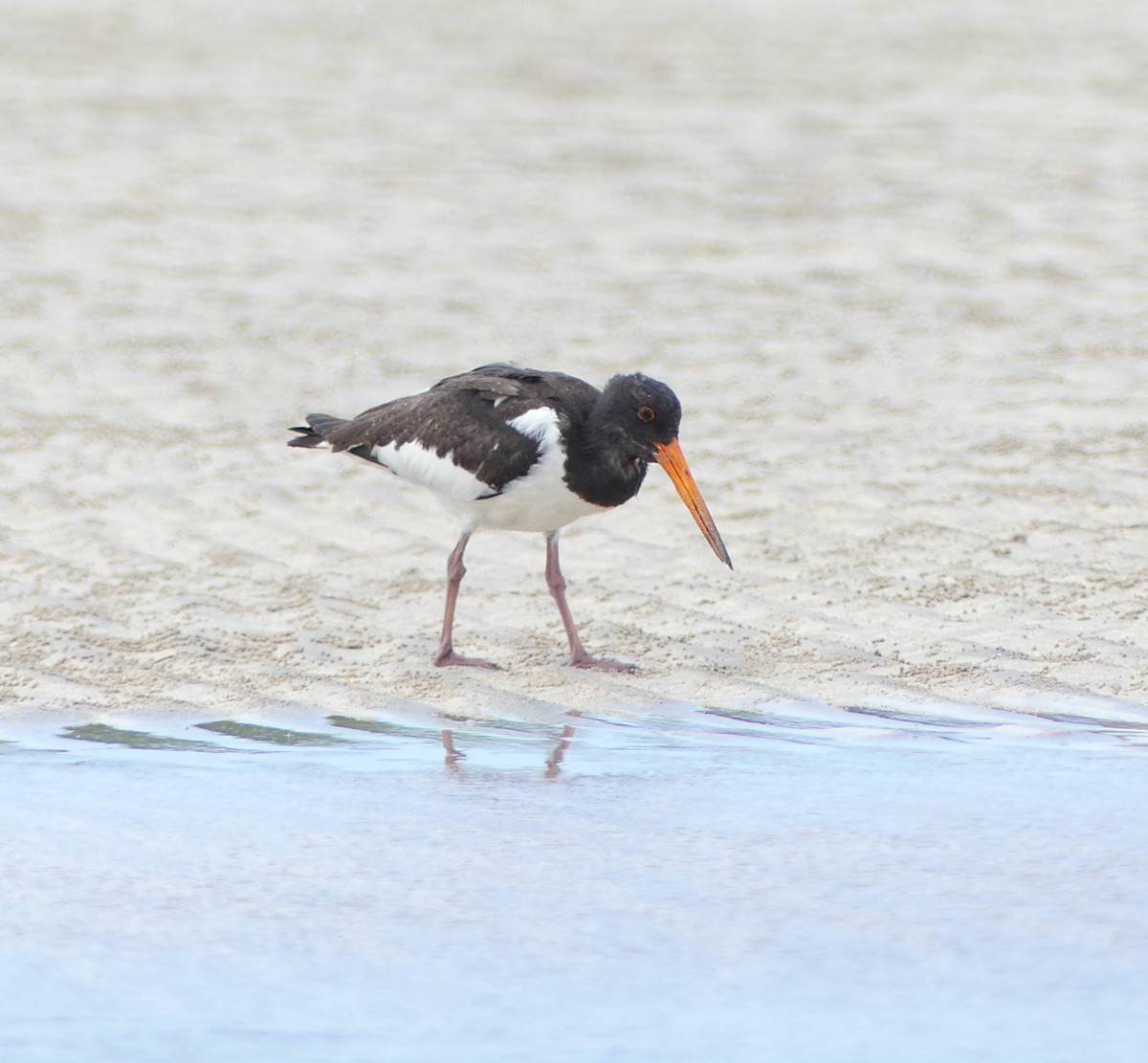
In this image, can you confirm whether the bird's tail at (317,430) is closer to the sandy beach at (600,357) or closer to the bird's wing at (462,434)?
the bird's wing at (462,434)

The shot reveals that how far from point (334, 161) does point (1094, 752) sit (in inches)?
384

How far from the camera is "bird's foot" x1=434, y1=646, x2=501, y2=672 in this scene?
6520 mm

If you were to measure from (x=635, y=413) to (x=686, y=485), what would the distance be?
328 mm

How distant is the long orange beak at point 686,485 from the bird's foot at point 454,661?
844mm

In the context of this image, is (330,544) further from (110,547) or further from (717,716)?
(717,716)

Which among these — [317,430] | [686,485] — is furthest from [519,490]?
[317,430]

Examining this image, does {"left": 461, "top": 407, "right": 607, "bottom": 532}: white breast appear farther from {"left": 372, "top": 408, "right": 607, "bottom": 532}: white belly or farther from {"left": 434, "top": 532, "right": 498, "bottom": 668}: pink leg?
{"left": 434, "top": 532, "right": 498, "bottom": 668}: pink leg

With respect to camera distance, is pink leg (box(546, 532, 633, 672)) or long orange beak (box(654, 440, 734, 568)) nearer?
pink leg (box(546, 532, 633, 672))

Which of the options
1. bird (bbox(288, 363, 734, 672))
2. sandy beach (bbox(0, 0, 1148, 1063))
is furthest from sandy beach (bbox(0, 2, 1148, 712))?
bird (bbox(288, 363, 734, 672))

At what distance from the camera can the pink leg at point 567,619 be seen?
651 centimetres

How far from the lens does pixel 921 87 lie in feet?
54.1

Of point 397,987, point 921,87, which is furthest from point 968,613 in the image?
point 921,87

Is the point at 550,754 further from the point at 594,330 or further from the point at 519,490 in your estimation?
the point at 594,330

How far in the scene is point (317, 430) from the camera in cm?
758
